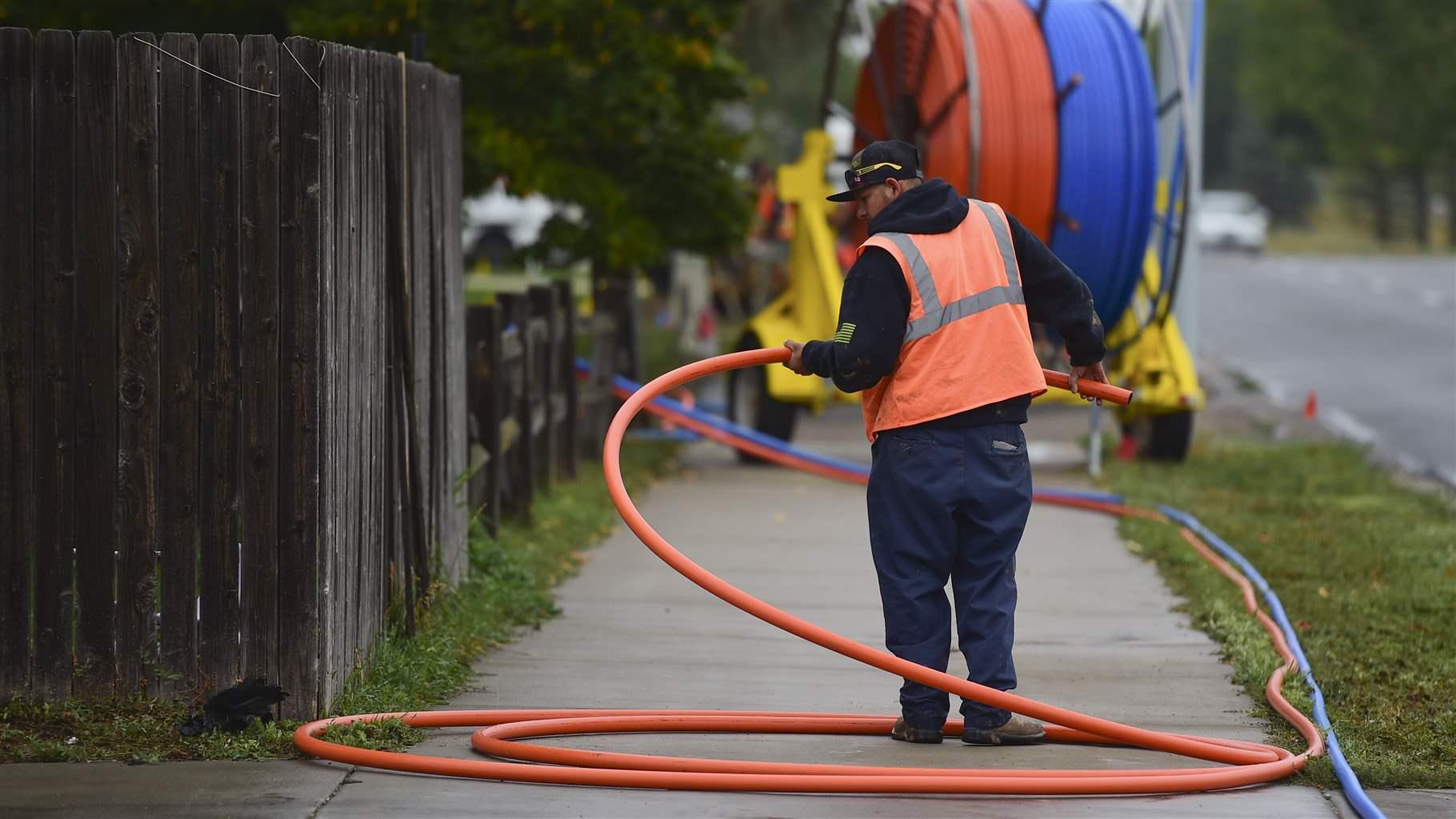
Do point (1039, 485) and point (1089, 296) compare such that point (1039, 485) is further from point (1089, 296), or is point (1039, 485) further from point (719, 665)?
point (1089, 296)

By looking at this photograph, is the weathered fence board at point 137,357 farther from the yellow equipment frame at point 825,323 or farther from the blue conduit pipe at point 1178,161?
the blue conduit pipe at point 1178,161

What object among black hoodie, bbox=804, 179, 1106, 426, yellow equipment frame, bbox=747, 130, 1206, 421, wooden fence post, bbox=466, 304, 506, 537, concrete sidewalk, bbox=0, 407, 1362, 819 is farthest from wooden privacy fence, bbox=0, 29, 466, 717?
yellow equipment frame, bbox=747, 130, 1206, 421

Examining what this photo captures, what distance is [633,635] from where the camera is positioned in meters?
8.18

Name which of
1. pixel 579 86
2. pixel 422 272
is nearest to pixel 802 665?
pixel 422 272

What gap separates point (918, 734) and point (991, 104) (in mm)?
7247

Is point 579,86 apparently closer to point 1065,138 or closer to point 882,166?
point 1065,138

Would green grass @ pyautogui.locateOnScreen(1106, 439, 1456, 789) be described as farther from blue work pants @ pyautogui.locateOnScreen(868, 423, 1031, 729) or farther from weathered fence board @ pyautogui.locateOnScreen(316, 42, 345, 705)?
weathered fence board @ pyautogui.locateOnScreen(316, 42, 345, 705)

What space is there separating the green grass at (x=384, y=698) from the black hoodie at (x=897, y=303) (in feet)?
5.66

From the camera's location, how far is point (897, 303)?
242 inches

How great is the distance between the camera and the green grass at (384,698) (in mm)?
5953

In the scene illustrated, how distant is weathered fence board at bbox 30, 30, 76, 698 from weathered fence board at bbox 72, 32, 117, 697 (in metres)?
0.03

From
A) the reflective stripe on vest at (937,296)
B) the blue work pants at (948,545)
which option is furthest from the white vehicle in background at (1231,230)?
the blue work pants at (948,545)

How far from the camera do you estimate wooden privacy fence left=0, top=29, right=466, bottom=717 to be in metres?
6.12

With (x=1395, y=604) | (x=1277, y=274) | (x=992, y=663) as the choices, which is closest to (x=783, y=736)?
(x=992, y=663)
